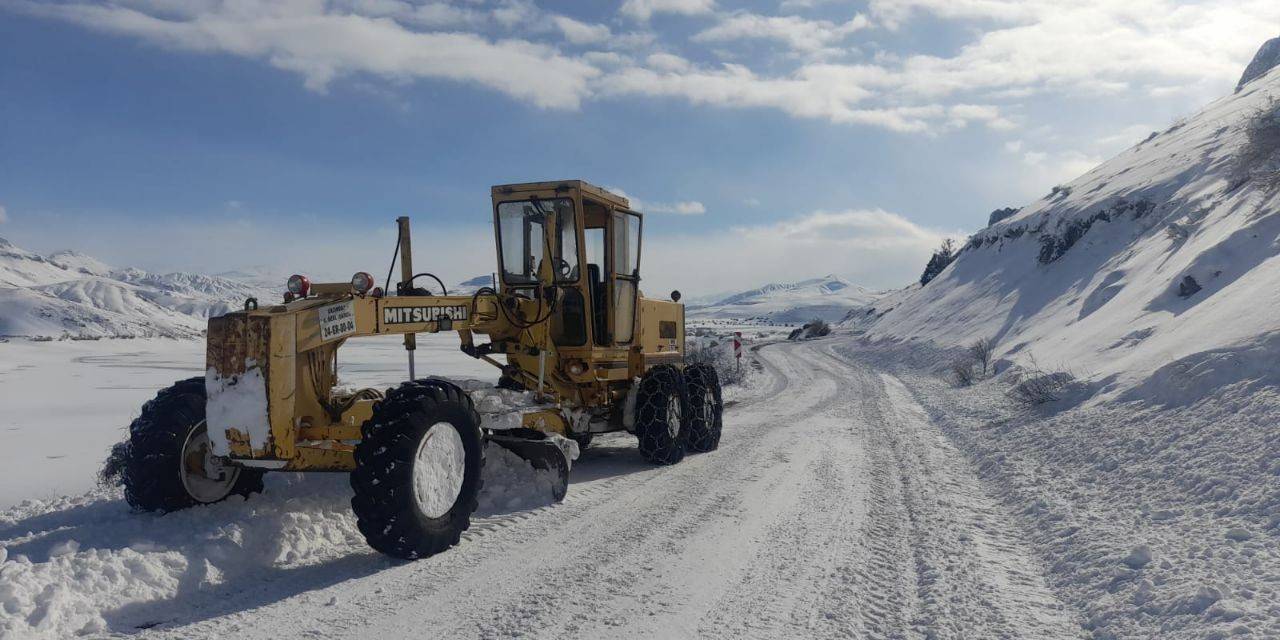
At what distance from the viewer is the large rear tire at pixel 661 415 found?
8.41 metres

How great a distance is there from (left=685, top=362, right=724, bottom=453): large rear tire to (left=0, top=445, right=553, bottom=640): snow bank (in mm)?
3690

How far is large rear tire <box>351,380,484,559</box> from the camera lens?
14.7 feet

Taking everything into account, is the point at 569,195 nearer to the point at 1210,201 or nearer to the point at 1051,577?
the point at 1051,577

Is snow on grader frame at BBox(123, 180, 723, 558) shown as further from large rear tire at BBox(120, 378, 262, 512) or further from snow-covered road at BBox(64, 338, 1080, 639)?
snow-covered road at BBox(64, 338, 1080, 639)

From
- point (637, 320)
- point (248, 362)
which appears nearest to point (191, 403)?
point (248, 362)

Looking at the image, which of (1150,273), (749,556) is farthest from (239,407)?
(1150,273)

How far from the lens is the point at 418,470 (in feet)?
15.4

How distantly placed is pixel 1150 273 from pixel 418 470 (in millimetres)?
18105

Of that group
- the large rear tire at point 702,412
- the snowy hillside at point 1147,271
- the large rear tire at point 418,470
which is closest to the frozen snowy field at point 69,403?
the large rear tire at point 418,470

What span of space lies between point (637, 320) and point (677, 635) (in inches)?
219

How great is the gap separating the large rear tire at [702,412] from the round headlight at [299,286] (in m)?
5.07

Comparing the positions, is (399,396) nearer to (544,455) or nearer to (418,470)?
(418,470)

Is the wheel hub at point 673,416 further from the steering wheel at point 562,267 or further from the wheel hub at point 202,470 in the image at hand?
the wheel hub at point 202,470

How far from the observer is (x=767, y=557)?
4934 mm
